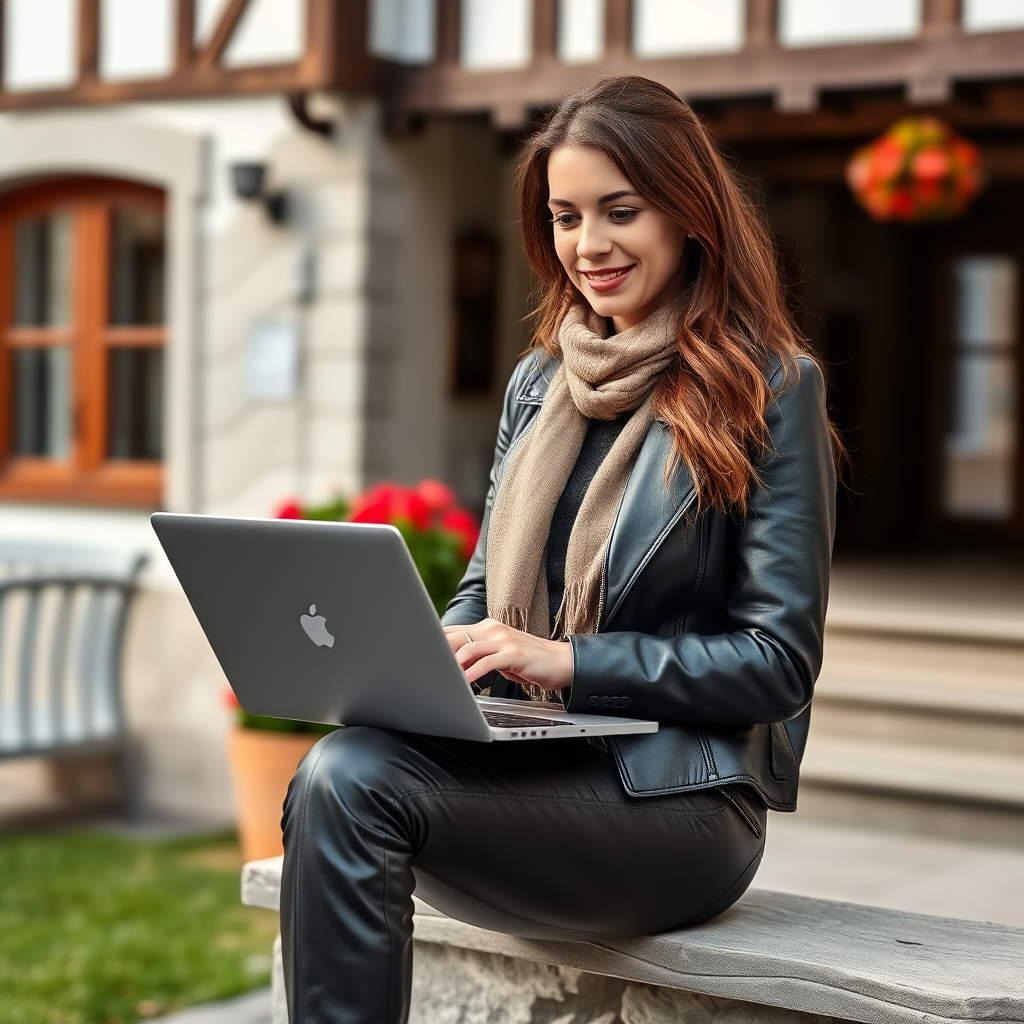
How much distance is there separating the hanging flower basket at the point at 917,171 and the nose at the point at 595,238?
14.6 feet

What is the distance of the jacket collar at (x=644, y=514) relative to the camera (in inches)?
92.1

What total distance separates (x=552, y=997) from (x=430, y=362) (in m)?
4.22

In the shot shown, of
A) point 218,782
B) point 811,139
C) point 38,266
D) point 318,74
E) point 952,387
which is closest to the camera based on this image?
point 318,74

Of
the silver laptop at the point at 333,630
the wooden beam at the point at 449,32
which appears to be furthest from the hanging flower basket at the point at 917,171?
the silver laptop at the point at 333,630

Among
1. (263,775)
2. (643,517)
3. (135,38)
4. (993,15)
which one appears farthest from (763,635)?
(135,38)

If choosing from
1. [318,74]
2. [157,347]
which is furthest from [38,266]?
[318,74]

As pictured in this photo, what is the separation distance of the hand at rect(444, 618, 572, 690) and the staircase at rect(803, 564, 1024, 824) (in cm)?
309

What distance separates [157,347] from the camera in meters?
6.93

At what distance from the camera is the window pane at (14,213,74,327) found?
7168 mm

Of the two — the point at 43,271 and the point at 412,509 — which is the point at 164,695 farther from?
the point at 412,509

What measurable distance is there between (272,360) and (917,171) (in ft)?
8.19

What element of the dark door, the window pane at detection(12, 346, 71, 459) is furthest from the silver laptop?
the dark door

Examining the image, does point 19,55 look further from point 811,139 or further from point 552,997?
point 552,997

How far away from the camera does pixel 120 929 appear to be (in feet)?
15.4
